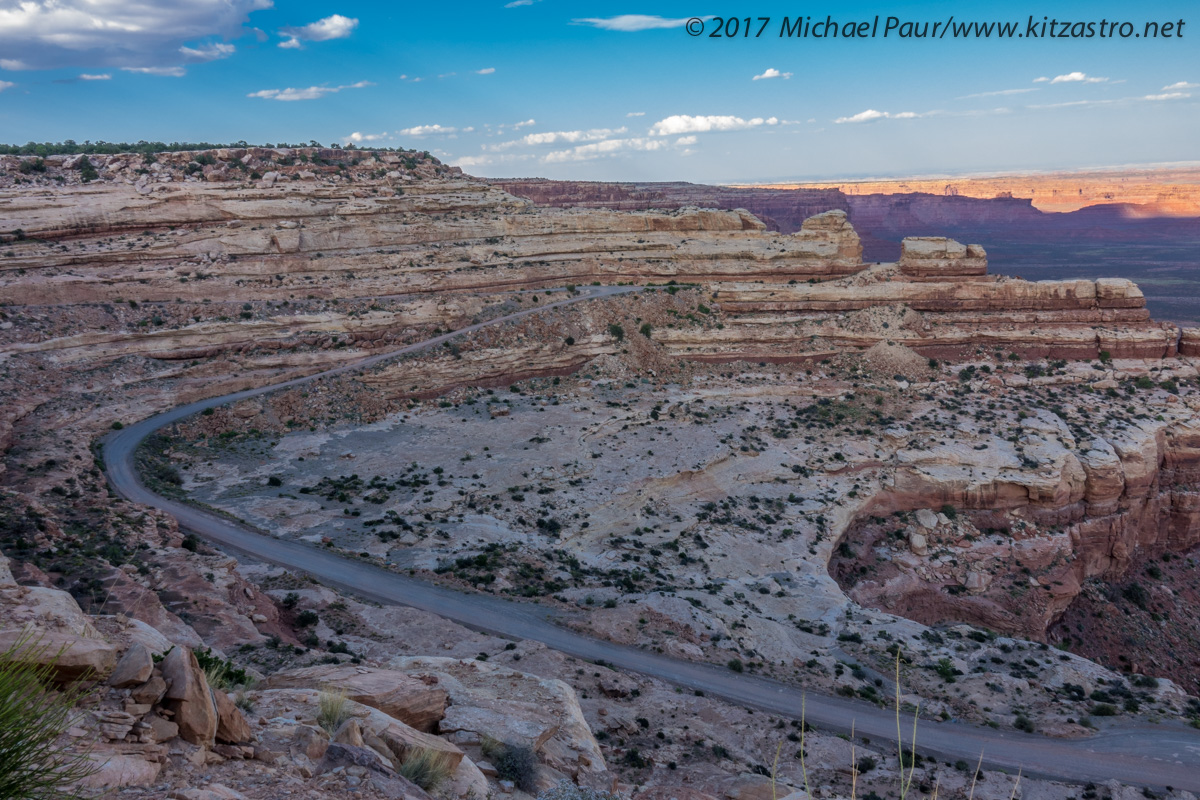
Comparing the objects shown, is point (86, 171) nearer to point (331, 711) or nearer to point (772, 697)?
point (331, 711)

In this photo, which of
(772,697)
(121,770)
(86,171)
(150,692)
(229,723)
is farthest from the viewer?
(86,171)

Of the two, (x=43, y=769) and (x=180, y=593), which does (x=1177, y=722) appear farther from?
(x=180, y=593)

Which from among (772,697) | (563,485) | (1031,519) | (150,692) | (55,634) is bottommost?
(1031,519)

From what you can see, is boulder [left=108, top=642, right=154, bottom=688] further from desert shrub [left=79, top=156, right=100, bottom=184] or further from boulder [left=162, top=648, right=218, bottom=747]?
desert shrub [left=79, top=156, right=100, bottom=184]

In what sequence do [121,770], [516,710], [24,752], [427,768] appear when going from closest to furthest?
[24,752] < [121,770] < [427,768] < [516,710]

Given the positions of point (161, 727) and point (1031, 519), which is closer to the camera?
point (161, 727)

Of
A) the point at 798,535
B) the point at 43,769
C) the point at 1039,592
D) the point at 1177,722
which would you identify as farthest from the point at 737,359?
the point at 43,769

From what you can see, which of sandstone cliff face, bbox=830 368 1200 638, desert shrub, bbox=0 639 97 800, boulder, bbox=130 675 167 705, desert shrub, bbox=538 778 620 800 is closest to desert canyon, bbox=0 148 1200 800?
boulder, bbox=130 675 167 705

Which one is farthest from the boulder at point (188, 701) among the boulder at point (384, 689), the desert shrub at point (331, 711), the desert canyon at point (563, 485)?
the boulder at point (384, 689)

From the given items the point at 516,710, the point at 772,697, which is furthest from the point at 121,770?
the point at 772,697
